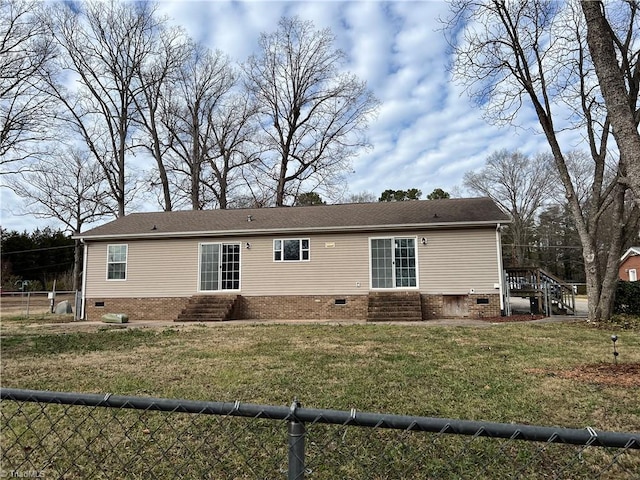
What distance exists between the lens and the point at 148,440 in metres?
3.56

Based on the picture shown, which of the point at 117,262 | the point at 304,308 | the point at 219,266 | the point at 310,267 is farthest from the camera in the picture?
the point at 117,262

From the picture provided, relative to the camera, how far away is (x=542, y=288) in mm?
14070

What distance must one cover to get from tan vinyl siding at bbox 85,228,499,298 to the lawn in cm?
375

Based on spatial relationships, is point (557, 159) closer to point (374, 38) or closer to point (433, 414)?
point (374, 38)

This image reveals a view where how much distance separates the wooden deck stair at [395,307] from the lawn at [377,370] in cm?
284

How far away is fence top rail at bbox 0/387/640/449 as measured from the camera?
1.33m

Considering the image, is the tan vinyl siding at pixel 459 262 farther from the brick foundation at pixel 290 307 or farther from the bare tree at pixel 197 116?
the bare tree at pixel 197 116

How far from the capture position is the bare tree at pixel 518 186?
3578cm

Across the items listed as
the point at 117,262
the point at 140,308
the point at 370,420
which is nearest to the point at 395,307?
the point at 140,308

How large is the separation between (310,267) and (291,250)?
975 millimetres

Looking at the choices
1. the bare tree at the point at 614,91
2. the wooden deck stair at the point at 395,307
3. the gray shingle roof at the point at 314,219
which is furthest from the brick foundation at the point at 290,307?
the bare tree at the point at 614,91

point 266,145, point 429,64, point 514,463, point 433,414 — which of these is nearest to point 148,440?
point 433,414

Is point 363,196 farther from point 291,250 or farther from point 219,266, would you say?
point 219,266

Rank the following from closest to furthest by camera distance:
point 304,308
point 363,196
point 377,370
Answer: point 377,370
point 304,308
point 363,196
